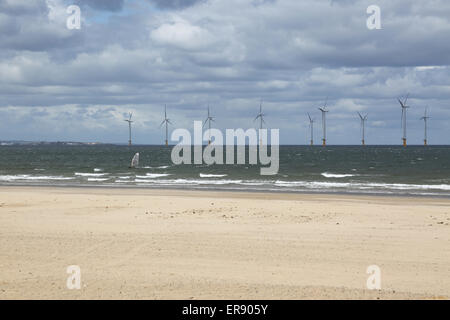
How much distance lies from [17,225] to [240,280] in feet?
35.3

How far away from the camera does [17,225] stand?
1847cm

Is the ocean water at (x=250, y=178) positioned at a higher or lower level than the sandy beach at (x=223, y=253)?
lower

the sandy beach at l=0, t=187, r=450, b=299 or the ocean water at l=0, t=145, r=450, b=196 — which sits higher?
the sandy beach at l=0, t=187, r=450, b=299

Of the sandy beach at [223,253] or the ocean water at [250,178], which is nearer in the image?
the sandy beach at [223,253]

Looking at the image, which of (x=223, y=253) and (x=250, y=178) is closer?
(x=223, y=253)

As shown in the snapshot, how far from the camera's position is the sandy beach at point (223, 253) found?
10.2m

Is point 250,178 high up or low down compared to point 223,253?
down

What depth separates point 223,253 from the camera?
13578 mm

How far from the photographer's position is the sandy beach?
33.6 ft

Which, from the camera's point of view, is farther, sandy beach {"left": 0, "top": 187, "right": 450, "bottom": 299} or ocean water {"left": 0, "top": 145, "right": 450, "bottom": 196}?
ocean water {"left": 0, "top": 145, "right": 450, "bottom": 196}
